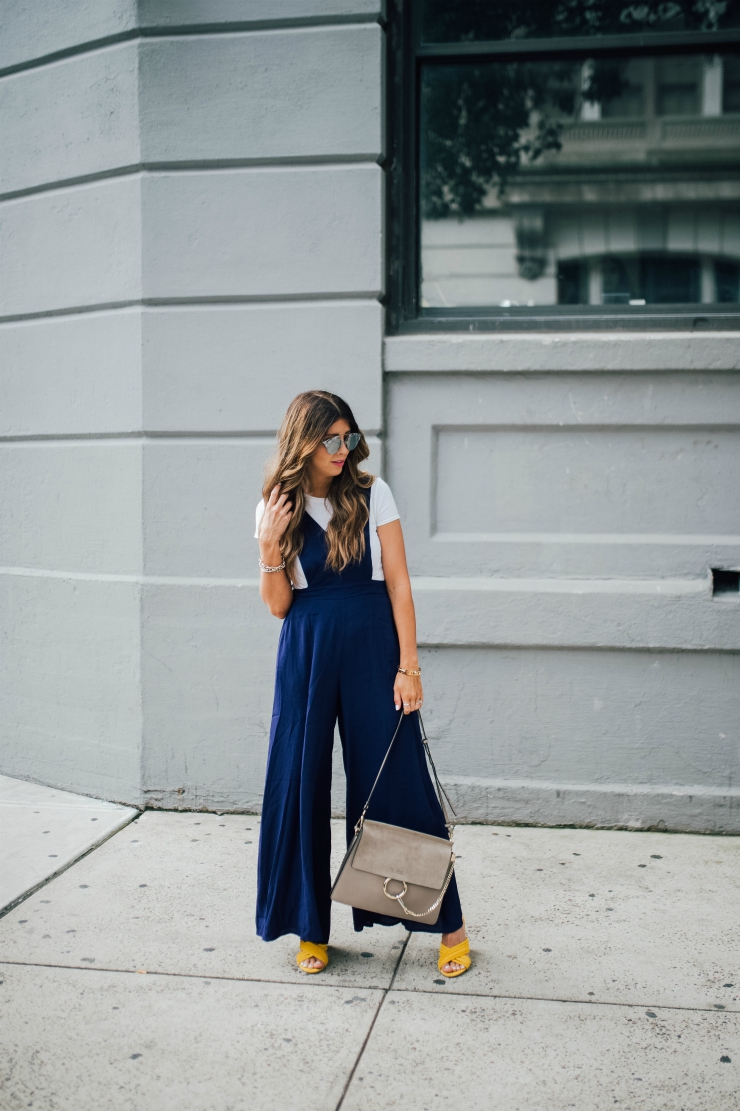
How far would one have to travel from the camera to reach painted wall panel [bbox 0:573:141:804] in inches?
189

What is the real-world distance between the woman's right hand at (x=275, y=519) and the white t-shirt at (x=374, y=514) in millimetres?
57

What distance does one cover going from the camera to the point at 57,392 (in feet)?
16.3

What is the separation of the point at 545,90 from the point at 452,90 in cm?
44

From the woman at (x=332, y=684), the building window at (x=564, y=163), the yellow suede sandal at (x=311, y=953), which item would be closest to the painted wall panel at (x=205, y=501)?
the building window at (x=564, y=163)

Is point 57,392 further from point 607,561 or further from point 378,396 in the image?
point 607,561

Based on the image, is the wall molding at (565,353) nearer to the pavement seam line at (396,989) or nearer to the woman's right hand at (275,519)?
the woman's right hand at (275,519)

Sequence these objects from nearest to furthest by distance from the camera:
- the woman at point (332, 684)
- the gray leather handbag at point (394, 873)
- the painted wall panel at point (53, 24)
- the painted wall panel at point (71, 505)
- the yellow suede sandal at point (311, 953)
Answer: the gray leather handbag at point (394, 873) → the woman at point (332, 684) → the yellow suede sandal at point (311, 953) → the painted wall panel at point (53, 24) → the painted wall panel at point (71, 505)

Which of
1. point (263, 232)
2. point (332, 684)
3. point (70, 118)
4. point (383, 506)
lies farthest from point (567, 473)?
point (70, 118)

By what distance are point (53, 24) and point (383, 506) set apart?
3302 millimetres

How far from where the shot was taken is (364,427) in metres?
4.59

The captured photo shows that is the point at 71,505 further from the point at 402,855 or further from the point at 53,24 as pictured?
the point at 402,855

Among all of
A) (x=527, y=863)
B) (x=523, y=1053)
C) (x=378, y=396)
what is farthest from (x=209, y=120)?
(x=523, y=1053)

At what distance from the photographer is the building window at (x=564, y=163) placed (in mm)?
4664

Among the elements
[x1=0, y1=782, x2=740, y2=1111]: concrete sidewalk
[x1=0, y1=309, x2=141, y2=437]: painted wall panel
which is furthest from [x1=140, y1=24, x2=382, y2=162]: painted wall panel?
[x1=0, y1=782, x2=740, y2=1111]: concrete sidewalk
